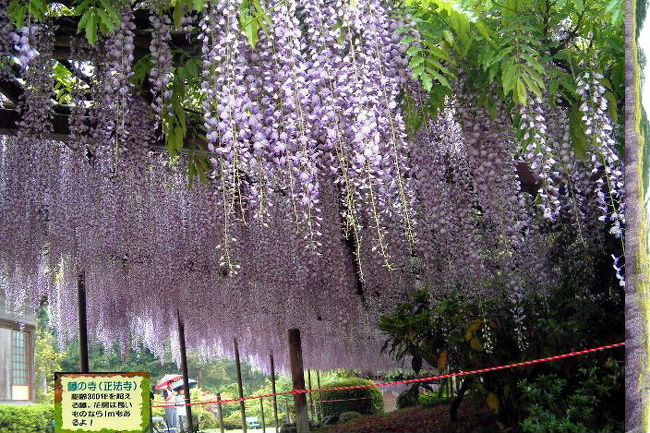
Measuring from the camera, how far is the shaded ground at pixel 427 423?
666 centimetres

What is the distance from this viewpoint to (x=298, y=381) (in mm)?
8797

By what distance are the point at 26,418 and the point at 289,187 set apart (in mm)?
10233

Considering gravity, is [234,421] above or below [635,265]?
below

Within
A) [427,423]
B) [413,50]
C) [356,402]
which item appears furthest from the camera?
[356,402]

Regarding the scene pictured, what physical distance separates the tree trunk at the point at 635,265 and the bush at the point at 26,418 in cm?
1083

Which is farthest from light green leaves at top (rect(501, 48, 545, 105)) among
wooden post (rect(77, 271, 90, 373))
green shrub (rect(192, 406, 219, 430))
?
green shrub (rect(192, 406, 219, 430))

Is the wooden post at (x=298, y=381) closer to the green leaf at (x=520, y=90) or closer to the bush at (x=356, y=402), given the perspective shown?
the bush at (x=356, y=402)

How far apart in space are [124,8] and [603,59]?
7.68 ft

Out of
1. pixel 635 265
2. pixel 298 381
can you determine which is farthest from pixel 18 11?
pixel 298 381

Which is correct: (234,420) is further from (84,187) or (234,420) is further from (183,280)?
(84,187)

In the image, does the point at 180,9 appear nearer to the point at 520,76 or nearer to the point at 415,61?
the point at 415,61

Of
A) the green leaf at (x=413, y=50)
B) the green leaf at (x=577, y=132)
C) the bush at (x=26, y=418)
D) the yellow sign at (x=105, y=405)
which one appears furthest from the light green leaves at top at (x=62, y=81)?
the bush at (x=26, y=418)

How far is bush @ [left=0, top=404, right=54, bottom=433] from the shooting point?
1171 cm

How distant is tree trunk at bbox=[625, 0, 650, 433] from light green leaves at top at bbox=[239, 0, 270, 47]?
1.39 meters
